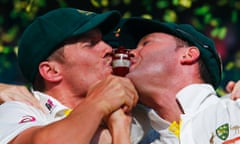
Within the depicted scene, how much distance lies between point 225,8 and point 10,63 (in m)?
1.58

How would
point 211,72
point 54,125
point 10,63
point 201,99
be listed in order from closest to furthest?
point 54,125 → point 201,99 → point 211,72 → point 10,63

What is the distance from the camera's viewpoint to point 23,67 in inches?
178

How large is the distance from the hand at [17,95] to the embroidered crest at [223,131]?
82 centimetres

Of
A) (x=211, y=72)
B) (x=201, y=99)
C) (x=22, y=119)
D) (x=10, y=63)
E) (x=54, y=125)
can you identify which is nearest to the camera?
(x=54, y=125)

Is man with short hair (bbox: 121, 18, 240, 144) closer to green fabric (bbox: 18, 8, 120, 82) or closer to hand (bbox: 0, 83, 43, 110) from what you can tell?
green fabric (bbox: 18, 8, 120, 82)

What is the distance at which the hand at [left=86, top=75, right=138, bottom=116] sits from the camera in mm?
3904

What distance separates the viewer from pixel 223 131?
415 cm

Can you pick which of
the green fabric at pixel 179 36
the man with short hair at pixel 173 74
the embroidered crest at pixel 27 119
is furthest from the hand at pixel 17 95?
the green fabric at pixel 179 36

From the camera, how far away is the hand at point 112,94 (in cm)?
390

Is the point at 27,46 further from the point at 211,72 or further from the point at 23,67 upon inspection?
the point at 211,72

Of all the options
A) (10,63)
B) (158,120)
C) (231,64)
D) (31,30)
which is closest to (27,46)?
(31,30)

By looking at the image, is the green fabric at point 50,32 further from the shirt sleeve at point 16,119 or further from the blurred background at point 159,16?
the blurred background at point 159,16

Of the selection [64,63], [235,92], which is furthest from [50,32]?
[235,92]

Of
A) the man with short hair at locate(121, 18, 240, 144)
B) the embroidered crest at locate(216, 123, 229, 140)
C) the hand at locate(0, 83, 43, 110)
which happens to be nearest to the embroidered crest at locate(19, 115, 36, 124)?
the hand at locate(0, 83, 43, 110)
